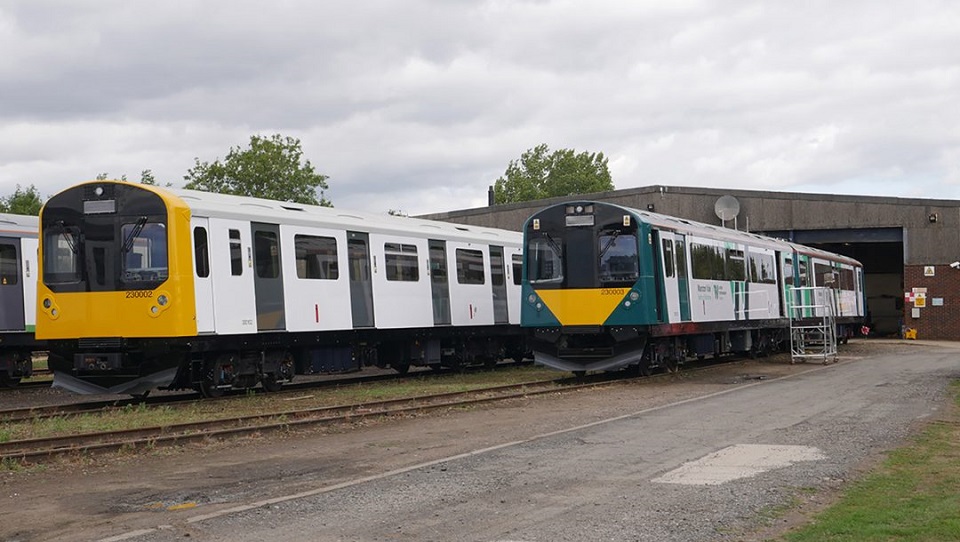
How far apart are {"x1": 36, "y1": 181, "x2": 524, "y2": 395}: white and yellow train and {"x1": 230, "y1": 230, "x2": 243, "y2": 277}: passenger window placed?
0.07ft

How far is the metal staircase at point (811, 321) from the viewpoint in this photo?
85.8 feet

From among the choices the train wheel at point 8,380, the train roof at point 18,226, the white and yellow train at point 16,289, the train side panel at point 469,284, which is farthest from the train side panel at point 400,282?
the train wheel at point 8,380

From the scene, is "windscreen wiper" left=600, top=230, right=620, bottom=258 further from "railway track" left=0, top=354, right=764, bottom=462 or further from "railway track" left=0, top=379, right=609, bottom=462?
"railway track" left=0, top=379, right=609, bottom=462

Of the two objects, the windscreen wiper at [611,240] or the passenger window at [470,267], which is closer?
the windscreen wiper at [611,240]

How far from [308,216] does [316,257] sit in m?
0.75

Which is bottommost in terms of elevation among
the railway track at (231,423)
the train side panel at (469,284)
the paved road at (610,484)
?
the paved road at (610,484)

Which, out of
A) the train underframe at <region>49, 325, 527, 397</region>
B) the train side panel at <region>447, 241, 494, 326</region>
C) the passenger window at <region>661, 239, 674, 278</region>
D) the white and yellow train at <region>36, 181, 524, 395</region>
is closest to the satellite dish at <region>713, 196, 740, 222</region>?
the train side panel at <region>447, 241, 494, 326</region>

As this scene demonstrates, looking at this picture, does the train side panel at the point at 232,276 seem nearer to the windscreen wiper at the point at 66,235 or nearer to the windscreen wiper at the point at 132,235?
the windscreen wiper at the point at 132,235

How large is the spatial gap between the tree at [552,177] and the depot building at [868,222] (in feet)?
198

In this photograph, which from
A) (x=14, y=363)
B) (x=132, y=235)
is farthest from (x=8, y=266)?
(x=132, y=235)

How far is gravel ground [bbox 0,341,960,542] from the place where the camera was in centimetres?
745

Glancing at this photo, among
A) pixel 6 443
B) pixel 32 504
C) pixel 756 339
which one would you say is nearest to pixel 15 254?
pixel 6 443

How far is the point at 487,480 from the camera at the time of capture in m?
9.22

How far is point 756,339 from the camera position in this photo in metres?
27.8
